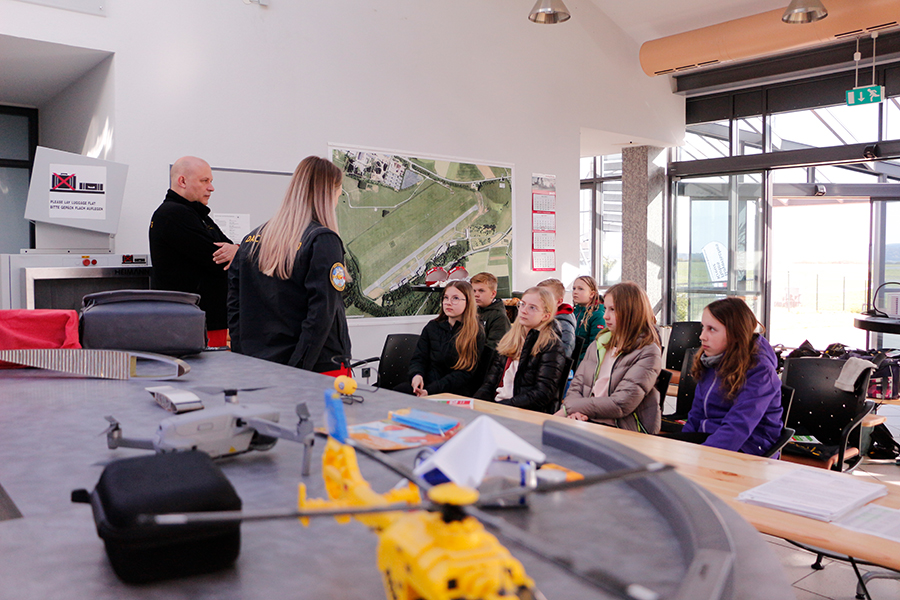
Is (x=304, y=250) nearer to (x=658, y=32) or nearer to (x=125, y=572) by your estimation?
(x=125, y=572)

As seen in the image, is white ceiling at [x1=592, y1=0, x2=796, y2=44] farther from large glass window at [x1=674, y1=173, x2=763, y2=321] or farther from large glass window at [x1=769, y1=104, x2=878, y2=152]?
large glass window at [x1=674, y1=173, x2=763, y2=321]

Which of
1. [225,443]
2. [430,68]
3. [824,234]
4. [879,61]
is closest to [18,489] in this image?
[225,443]

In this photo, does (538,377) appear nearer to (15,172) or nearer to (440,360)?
(440,360)

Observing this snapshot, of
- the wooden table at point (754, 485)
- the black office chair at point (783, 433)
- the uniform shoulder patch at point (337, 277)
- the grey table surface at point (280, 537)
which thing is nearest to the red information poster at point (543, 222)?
the black office chair at point (783, 433)

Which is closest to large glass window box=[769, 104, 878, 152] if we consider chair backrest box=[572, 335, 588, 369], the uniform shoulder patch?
chair backrest box=[572, 335, 588, 369]

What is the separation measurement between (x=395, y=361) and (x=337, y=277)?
227cm

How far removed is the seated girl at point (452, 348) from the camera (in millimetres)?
4117

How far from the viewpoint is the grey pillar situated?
8.41 metres

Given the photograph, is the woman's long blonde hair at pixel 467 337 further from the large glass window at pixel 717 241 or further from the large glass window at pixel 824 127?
the large glass window at pixel 824 127

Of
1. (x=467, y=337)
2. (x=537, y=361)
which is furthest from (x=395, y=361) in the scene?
(x=537, y=361)

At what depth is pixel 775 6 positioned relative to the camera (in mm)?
6871

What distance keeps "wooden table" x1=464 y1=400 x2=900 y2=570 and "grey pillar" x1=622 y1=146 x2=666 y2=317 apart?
6.69 metres

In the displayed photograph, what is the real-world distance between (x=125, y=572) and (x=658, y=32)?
27.3 feet

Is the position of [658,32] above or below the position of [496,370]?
above
